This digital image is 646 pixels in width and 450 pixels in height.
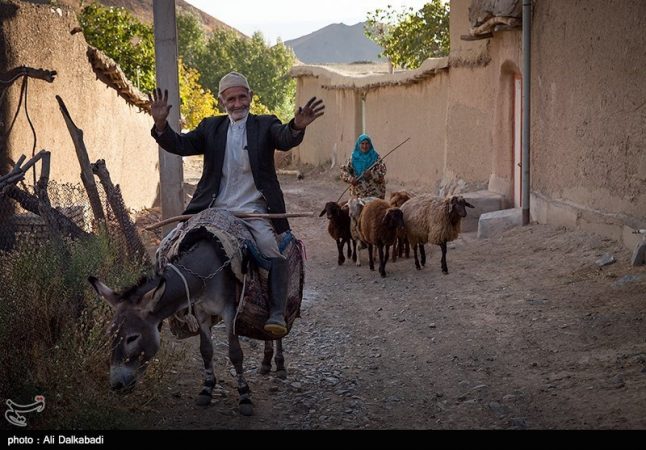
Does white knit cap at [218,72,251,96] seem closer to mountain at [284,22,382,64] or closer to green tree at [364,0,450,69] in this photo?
green tree at [364,0,450,69]

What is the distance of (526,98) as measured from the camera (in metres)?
12.6

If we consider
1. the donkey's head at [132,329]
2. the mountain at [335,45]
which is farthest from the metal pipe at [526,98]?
the mountain at [335,45]

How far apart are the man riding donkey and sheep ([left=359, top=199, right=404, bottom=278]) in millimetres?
5220

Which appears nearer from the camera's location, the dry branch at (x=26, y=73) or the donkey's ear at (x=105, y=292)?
the donkey's ear at (x=105, y=292)

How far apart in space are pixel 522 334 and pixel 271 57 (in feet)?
122

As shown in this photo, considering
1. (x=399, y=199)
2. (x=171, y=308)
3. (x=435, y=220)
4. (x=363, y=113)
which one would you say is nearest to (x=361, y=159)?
(x=399, y=199)

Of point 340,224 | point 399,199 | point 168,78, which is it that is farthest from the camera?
point 399,199

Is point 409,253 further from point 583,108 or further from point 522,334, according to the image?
point 522,334

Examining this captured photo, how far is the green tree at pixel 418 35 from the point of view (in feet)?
90.8

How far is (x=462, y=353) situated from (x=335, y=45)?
137m

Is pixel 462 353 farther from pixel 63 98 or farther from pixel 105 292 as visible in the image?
pixel 63 98

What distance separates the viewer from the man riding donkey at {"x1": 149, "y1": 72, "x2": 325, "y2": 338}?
19.6ft

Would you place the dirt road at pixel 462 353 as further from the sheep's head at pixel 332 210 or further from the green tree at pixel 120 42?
the green tree at pixel 120 42
